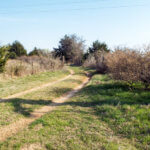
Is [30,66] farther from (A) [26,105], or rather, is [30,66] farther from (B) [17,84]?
(A) [26,105]

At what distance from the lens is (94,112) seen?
526 centimetres

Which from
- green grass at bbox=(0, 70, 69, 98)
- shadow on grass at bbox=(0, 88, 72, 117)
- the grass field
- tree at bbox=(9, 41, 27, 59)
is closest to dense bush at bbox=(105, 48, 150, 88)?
the grass field

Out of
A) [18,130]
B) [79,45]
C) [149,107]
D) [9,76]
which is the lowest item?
[18,130]

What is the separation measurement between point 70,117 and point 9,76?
12.0 m

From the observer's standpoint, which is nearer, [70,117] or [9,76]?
[70,117]

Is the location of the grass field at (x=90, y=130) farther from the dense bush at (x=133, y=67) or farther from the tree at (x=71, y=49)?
the tree at (x=71, y=49)

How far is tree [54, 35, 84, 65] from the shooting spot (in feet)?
142

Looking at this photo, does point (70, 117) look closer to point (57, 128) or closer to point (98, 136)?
point (57, 128)

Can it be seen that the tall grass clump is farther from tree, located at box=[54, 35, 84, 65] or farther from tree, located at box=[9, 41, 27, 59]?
tree, located at box=[54, 35, 84, 65]

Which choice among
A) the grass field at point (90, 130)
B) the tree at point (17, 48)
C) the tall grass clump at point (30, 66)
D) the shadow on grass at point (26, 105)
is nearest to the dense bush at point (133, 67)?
the grass field at point (90, 130)

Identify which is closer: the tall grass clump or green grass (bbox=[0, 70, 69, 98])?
green grass (bbox=[0, 70, 69, 98])

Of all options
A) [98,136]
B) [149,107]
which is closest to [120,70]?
[149,107]

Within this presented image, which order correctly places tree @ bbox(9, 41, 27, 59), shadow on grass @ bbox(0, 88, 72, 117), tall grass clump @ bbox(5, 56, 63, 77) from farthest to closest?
tree @ bbox(9, 41, 27, 59) → tall grass clump @ bbox(5, 56, 63, 77) → shadow on grass @ bbox(0, 88, 72, 117)

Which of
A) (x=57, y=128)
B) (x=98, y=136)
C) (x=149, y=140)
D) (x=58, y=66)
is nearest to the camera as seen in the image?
(x=149, y=140)
